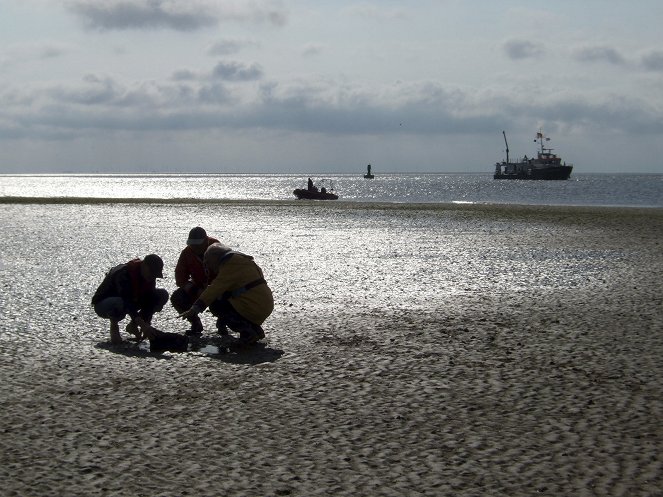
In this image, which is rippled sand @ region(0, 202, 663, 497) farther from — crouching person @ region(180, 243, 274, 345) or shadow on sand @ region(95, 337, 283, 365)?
crouching person @ region(180, 243, 274, 345)

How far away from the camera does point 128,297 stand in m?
9.75

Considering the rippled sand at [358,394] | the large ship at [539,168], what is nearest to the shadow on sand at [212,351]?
the rippled sand at [358,394]

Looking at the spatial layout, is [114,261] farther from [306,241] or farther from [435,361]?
[435,361]

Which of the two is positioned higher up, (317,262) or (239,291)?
(239,291)

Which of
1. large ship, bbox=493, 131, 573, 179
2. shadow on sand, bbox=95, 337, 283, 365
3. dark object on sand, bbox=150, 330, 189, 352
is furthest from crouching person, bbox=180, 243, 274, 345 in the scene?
large ship, bbox=493, 131, 573, 179

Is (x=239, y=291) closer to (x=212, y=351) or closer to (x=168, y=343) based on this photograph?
(x=212, y=351)

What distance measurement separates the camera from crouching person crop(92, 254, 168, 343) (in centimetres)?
966

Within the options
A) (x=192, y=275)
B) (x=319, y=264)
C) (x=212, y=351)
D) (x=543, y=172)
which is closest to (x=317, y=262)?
(x=319, y=264)

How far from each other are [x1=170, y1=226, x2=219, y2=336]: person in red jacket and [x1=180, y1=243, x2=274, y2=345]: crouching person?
0.60m

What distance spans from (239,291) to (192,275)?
3.60ft

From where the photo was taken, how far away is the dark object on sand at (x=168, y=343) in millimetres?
9312

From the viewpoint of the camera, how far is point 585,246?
2466 centimetres

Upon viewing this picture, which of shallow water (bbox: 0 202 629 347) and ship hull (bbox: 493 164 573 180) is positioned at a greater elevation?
ship hull (bbox: 493 164 573 180)

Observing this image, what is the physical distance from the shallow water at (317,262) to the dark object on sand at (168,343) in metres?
1.21
